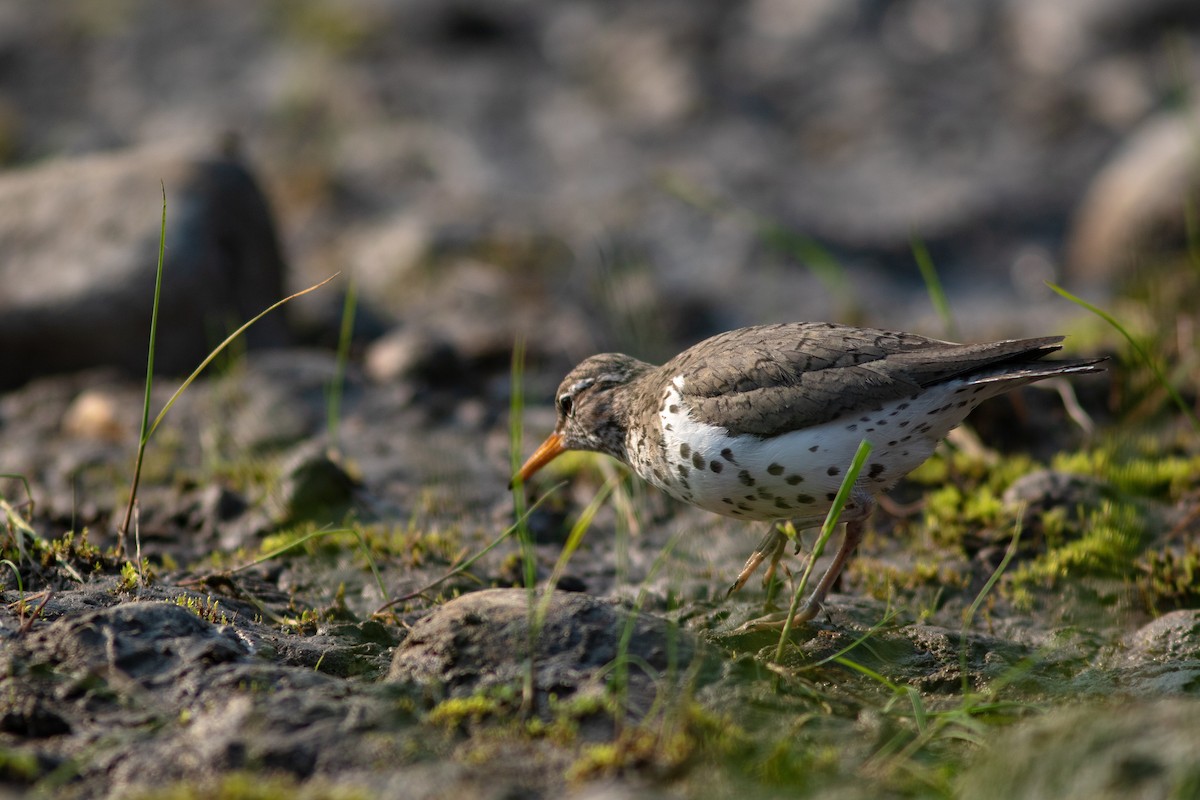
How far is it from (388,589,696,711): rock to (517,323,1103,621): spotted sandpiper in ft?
3.74

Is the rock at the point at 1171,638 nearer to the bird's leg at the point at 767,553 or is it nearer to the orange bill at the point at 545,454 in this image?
the bird's leg at the point at 767,553

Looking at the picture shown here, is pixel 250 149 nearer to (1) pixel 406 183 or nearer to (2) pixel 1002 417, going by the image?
(1) pixel 406 183

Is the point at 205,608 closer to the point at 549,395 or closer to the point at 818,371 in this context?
the point at 818,371

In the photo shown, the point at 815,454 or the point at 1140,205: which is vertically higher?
the point at 1140,205

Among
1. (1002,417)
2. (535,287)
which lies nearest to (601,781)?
(1002,417)

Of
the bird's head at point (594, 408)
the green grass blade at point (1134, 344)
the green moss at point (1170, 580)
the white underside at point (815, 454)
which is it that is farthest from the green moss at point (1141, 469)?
the bird's head at point (594, 408)

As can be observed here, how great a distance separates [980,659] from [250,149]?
41.2 feet

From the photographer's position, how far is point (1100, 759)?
12.5 ft

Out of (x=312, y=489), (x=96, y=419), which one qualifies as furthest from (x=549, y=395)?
(x=96, y=419)

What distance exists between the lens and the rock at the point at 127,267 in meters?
10.0

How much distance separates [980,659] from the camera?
5.70 meters

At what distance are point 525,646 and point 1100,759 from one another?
2254mm

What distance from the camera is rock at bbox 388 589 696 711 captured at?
4.81 meters

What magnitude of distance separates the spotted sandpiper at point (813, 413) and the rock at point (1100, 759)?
195 centimetres
